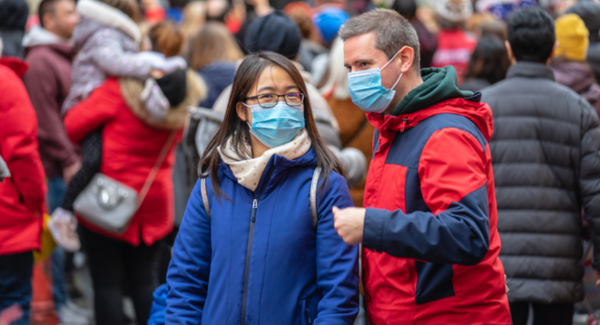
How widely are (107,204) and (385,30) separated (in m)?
2.39

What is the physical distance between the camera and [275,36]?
3.64m

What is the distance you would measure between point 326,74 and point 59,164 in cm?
258

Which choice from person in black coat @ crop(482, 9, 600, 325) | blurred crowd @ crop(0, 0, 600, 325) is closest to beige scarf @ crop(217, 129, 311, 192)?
blurred crowd @ crop(0, 0, 600, 325)

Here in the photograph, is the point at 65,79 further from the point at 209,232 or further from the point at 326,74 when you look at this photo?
the point at 209,232

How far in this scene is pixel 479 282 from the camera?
228cm

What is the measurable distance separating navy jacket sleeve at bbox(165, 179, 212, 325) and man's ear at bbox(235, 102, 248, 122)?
34 centimetres

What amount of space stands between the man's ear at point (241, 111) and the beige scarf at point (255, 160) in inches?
7.1

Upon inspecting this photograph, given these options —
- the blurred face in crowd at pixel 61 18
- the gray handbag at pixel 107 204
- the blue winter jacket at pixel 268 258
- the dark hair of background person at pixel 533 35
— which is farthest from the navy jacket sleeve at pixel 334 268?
the blurred face in crowd at pixel 61 18

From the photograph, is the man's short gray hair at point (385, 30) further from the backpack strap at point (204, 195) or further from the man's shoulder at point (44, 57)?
the man's shoulder at point (44, 57)

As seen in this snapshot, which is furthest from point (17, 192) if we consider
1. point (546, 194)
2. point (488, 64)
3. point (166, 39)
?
point (488, 64)

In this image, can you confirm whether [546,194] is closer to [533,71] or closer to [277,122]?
[533,71]

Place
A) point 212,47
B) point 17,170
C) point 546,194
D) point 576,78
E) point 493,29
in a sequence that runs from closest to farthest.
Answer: point 546,194, point 17,170, point 576,78, point 212,47, point 493,29

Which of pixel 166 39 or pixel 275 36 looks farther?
pixel 166 39

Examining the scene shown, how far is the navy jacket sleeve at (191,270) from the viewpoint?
249cm
